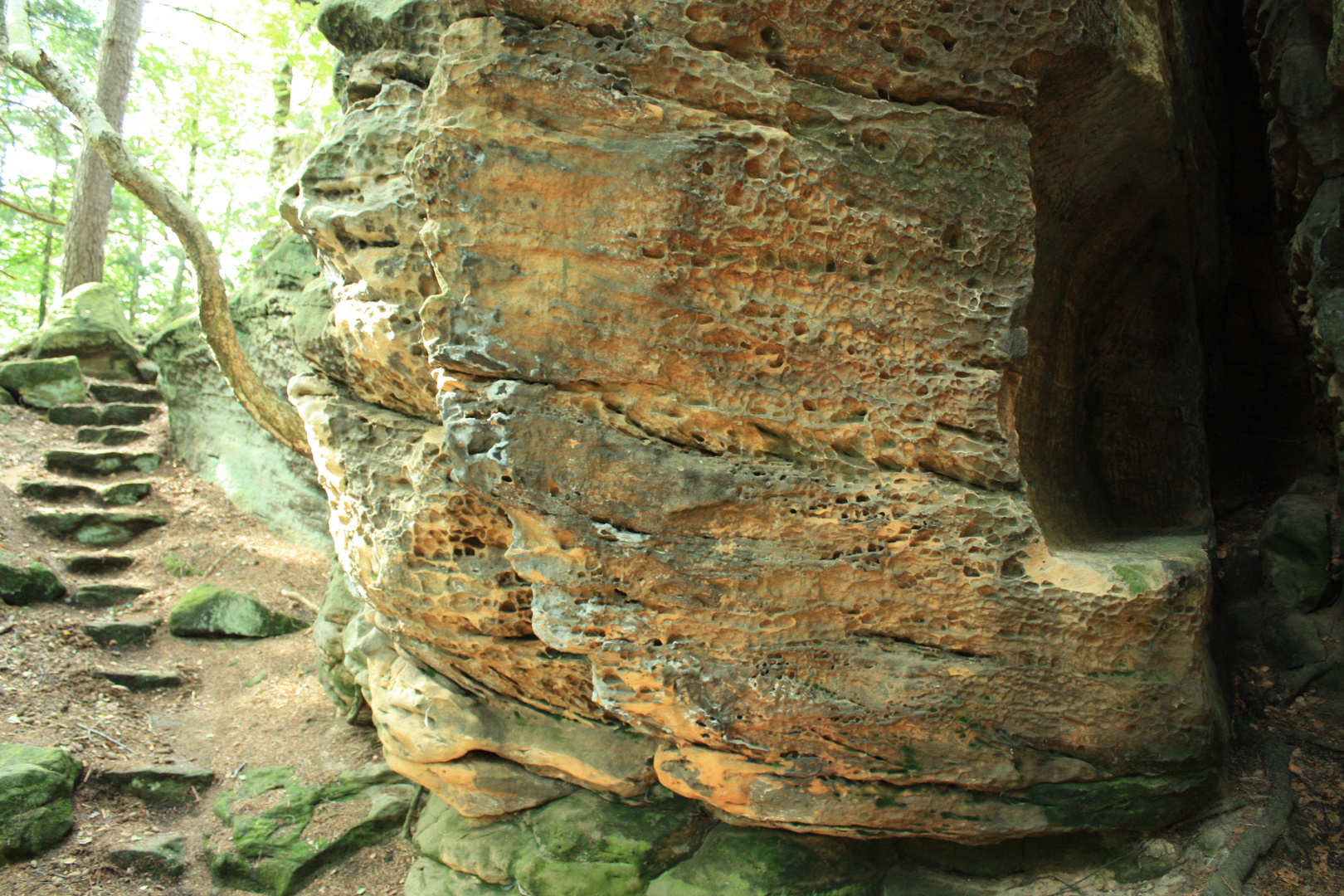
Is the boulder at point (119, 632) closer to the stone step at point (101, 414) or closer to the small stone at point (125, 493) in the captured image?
the small stone at point (125, 493)

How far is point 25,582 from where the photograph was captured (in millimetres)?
6543

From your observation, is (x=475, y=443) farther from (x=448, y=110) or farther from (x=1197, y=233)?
(x=1197, y=233)

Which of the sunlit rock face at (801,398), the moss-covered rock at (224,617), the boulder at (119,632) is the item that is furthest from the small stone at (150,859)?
the sunlit rock face at (801,398)

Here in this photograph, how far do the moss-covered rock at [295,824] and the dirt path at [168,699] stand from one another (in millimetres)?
97

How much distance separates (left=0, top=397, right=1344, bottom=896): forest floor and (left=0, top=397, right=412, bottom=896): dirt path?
0.04ft

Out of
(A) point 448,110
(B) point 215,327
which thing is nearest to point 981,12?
(A) point 448,110

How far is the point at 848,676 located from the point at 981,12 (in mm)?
2930

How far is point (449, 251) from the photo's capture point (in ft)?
11.2

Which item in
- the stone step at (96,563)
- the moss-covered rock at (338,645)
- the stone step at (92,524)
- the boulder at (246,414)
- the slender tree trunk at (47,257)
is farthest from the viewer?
the slender tree trunk at (47,257)

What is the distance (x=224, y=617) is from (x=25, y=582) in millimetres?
1525

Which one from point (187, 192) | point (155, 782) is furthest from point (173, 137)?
point (155, 782)

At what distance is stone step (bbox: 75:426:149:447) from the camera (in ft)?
32.0

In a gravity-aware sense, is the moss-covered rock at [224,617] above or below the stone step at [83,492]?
below

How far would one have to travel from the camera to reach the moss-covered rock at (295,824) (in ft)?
15.3
